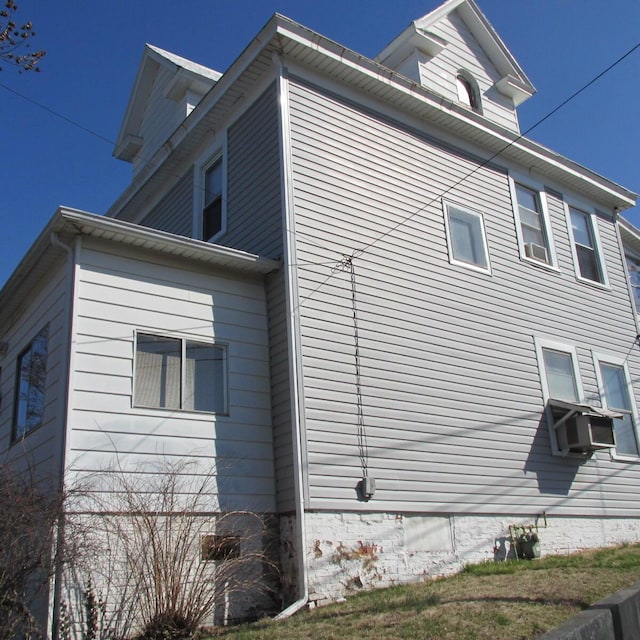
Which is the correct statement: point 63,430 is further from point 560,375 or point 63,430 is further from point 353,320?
point 560,375

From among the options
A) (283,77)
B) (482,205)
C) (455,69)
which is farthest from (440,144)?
(283,77)

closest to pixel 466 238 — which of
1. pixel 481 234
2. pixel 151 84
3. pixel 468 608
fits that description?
pixel 481 234

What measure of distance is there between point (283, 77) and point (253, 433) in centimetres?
535

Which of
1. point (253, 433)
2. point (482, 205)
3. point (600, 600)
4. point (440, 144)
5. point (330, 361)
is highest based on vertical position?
point (440, 144)

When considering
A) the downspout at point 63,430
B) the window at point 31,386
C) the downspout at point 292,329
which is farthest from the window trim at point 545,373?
the window at point 31,386

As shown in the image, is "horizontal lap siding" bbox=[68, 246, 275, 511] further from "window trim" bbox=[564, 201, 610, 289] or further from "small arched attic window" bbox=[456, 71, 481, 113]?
"window trim" bbox=[564, 201, 610, 289]

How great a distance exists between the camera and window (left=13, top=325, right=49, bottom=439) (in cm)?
967

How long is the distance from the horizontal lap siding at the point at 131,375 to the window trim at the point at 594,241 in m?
7.50

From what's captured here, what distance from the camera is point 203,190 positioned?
13117mm

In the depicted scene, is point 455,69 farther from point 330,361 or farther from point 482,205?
point 330,361

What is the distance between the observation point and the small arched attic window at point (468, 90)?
1477cm

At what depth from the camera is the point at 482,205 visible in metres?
13.4

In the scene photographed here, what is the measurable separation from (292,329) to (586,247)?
838 cm

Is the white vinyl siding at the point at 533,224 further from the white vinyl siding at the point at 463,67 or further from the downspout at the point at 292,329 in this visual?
the downspout at the point at 292,329
